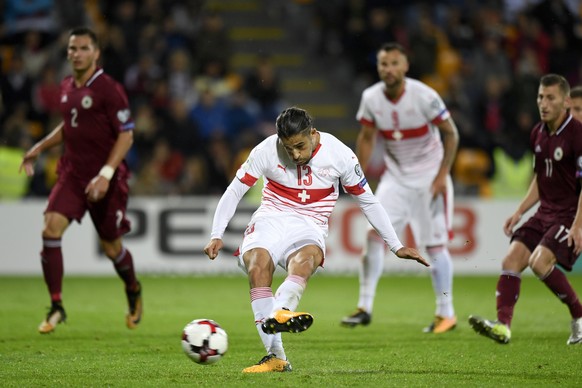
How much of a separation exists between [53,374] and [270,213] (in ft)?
5.55

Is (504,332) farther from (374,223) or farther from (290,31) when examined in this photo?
(290,31)

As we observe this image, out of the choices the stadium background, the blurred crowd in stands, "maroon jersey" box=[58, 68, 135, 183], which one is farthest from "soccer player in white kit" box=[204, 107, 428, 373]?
the blurred crowd in stands

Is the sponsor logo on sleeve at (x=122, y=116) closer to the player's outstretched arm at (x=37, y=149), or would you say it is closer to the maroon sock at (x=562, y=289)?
the player's outstretched arm at (x=37, y=149)

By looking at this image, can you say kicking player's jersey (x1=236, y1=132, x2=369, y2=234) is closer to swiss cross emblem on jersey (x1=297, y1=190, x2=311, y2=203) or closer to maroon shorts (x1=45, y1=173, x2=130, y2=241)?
swiss cross emblem on jersey (x1=297, y1=190, x2=311, y2=203)

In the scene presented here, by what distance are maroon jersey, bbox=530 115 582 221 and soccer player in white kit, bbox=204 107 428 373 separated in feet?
6.29

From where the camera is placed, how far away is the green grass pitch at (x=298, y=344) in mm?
6574

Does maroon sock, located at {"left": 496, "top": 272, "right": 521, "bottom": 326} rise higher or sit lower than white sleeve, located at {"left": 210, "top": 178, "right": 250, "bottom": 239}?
lower

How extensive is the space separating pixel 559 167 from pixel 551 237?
551 millimetres

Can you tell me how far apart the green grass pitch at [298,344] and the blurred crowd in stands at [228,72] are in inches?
111

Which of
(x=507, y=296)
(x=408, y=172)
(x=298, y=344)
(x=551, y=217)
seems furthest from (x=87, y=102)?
(x=551, y=217)

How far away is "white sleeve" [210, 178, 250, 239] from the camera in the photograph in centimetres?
682

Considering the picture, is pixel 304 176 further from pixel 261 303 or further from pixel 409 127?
pixel 409 127

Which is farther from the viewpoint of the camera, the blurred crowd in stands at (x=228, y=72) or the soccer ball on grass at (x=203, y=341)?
the blurred crowd in stands at (x=228, y=72)

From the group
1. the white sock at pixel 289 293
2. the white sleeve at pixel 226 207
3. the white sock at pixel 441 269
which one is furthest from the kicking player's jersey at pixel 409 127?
the white sock at pixel 289 293
